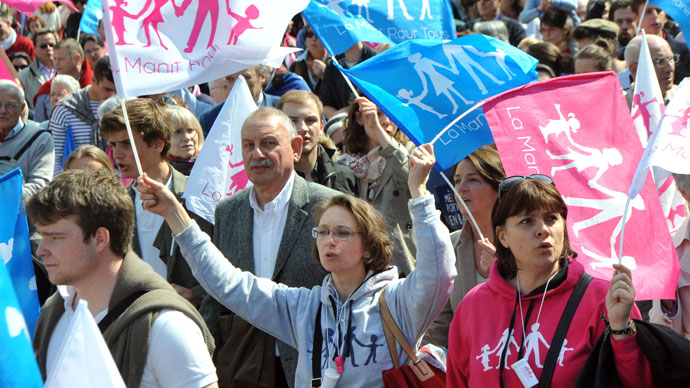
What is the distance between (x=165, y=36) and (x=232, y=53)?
1.10ft

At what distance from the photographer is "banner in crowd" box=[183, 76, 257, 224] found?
19.2 ft

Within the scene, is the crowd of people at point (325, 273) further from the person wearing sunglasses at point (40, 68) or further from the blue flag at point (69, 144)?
the person wearing sunglasses at point (40, 68)

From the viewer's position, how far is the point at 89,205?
3586 millimetres

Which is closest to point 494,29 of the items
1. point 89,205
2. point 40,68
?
point 40,68

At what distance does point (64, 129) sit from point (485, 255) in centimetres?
471

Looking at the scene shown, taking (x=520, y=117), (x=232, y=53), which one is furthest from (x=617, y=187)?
(x=232, y=53)

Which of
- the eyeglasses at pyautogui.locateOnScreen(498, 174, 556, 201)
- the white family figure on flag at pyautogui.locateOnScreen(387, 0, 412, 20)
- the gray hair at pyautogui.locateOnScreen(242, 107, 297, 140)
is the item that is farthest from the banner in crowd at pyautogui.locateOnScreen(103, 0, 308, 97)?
the eyeglasses at pyautogui.locateOnScreen(498, 174, 556, 201)

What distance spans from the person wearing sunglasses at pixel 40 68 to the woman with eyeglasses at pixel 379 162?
6246mm

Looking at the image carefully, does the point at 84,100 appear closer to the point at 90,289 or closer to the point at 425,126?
the point at 425,126

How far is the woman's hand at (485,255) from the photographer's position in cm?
463

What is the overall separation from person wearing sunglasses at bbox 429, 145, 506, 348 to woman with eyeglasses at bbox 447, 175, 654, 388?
2.59 feet

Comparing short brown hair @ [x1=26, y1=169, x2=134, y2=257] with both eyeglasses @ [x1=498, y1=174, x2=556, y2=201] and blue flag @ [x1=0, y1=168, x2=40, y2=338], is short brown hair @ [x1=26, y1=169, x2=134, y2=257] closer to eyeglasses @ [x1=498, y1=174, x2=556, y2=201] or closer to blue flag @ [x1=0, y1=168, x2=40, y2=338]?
blue flag @ [x1=0, y1=168, x2=40, y2=338]

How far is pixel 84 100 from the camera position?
844 centimetres

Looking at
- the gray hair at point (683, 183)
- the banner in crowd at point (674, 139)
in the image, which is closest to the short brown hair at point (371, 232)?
the banner in crowd at point (674, 139)
